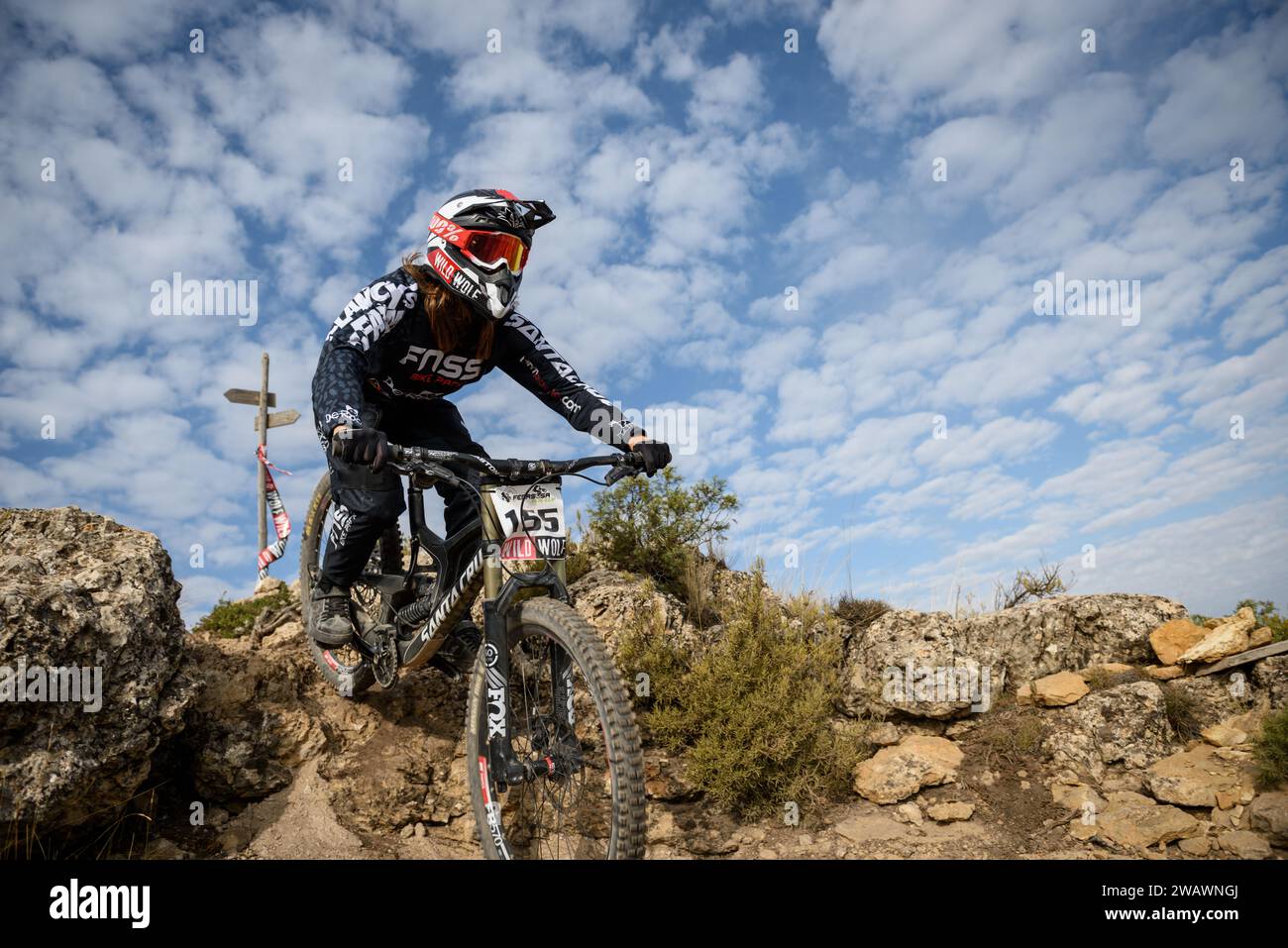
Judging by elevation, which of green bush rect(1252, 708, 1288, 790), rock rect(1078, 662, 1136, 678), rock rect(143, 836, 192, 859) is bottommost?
rock rect(143, 836, 192, 859)

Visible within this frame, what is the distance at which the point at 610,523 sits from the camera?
8414mm

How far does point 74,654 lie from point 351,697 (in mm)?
1898

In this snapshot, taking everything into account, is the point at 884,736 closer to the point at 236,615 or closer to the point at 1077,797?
the point at 1077,797

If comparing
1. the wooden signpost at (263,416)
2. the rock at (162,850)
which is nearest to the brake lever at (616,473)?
the rock at (162,850)

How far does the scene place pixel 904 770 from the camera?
18.7 ft

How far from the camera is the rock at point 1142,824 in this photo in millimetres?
4828

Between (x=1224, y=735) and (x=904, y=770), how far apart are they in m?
2.36

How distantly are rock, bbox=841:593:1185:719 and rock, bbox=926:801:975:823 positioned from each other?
0.97 metres

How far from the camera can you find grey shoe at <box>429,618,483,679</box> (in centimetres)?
493

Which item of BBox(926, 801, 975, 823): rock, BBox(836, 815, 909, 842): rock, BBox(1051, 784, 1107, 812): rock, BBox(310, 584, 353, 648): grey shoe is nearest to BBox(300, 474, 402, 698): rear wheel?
BBox(310, 584, 353, 648): grey shoe

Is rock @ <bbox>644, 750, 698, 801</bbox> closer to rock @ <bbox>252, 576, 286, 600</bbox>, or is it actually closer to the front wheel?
the front wheel

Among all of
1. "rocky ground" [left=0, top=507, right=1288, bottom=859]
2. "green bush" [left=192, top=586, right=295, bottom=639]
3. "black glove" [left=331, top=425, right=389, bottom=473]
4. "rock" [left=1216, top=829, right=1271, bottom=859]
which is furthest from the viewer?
"green bush" [left=192, top=586, right=295, bottom=639]
